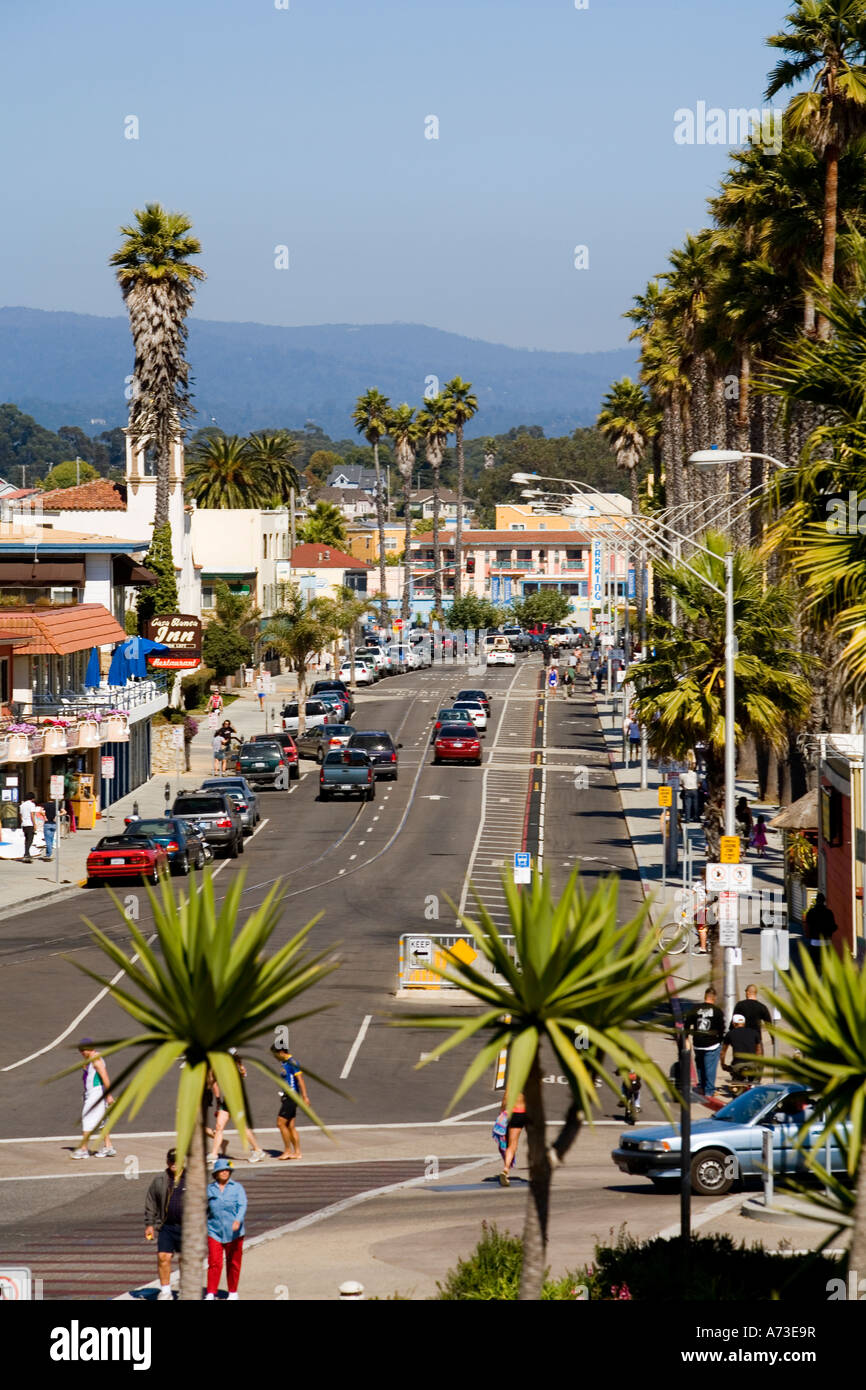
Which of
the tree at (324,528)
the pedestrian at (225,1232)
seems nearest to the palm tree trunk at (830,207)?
the pedestrian at (225,1232)

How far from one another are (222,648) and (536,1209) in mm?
78980

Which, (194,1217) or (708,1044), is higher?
(194,1217)

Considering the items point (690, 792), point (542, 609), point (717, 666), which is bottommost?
point (690, 792)

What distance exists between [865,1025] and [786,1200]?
926 cm

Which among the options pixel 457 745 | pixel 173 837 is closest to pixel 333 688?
pixel 457 745

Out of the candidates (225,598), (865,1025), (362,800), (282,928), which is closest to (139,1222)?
(865,1025)

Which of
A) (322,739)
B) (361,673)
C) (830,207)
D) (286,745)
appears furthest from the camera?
(361,673)

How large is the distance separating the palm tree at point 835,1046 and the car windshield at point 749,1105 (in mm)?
9646

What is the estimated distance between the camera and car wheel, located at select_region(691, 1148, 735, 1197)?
19.5 metres

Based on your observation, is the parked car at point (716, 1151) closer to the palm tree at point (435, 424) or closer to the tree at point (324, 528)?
the palm tree at point (435, 424)

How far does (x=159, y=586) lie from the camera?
6969 centimetres

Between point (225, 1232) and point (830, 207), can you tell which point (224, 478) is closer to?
point (830, 207)

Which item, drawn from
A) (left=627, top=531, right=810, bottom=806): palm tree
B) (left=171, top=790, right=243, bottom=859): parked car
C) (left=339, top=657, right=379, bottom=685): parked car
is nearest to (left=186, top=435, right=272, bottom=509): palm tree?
(left=339, top=657, right=379, bottom=685): parked car

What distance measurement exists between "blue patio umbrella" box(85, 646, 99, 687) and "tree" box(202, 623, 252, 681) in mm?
26111
